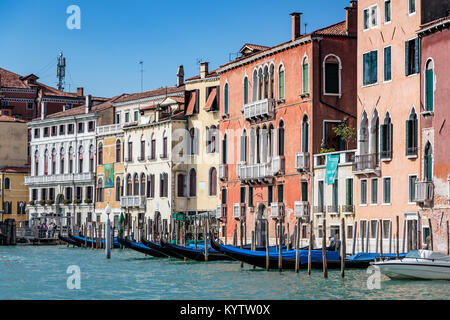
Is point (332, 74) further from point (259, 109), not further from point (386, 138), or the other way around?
point (386, 138)

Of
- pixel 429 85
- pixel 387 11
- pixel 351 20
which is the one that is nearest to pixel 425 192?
pixel 429 85

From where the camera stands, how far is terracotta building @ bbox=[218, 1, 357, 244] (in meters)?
31.5

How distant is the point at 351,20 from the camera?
32219mm

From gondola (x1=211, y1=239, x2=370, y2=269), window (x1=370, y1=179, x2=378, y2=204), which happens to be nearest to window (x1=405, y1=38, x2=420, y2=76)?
window (x1=370, y1=179, x2=378, y2=204)

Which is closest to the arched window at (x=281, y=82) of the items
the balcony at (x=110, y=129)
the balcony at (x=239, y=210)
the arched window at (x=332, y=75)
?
the arched window at (x=332, y=75)

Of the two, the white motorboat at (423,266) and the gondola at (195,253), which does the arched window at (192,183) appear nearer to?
the gondola at (195,253)

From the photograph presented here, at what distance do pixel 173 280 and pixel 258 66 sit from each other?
12.3 m

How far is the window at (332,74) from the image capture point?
31.6m

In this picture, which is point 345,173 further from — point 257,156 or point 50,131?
point 50,131

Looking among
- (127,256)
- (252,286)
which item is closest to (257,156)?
(127,256)

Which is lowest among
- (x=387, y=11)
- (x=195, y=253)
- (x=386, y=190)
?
(x=195, y=253)

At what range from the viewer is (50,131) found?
2178 inches

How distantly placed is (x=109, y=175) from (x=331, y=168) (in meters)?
21.7
